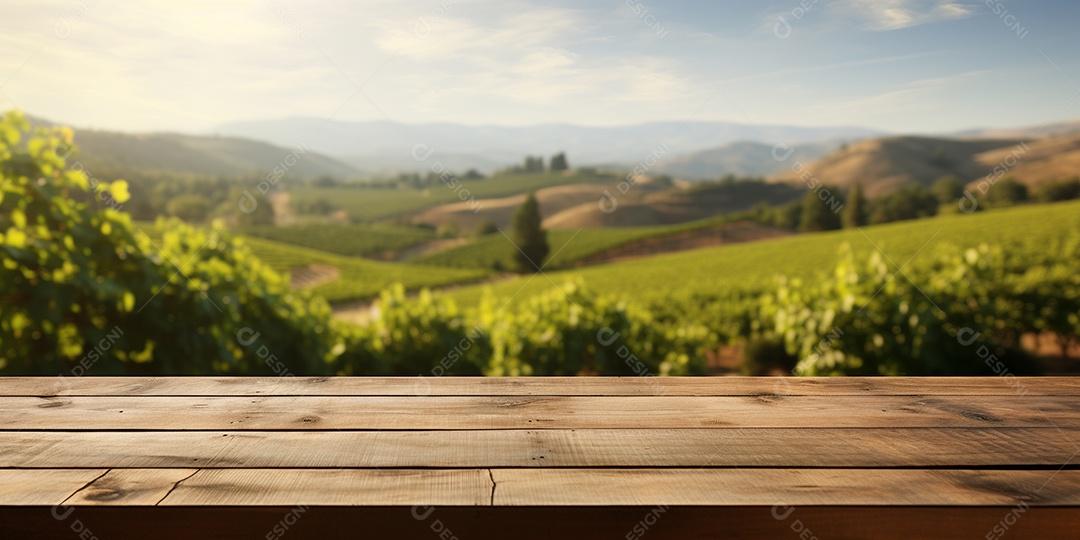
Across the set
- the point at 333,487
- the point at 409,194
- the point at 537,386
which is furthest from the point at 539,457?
the point at 409,194

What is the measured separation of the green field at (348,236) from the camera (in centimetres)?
4147

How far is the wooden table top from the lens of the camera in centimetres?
79

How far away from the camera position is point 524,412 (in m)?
1.18

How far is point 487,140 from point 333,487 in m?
41.3

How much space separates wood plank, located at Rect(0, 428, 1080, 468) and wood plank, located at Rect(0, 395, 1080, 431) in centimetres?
4

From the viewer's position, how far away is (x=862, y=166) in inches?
1909

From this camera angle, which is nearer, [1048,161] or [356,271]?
[356,271]

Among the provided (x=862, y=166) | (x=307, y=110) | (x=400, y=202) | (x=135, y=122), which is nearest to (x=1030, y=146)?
(x=862, y=166)

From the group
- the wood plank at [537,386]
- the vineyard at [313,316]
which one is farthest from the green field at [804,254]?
the wood plank at [537,386]

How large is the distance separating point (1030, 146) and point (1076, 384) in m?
50.3

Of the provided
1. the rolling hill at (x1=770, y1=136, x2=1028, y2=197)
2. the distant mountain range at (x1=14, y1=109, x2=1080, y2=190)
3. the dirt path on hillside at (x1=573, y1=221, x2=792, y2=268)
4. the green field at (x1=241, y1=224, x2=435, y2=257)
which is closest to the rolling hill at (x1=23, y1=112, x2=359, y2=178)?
the distant mountain range at (x1=14, y1=109, x2=1080, y2=190)

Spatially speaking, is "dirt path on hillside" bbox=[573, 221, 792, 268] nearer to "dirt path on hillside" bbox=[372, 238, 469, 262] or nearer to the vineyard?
"dirt path on hillside" bbox=[372, 238, 469, 262]

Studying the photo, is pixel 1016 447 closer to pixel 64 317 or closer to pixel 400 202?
pixel 64 317

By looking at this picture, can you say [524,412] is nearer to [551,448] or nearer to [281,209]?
[551,448]
